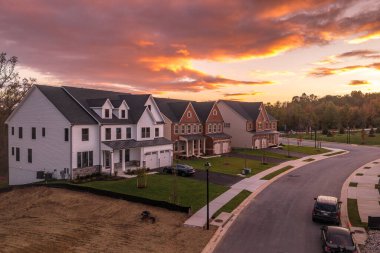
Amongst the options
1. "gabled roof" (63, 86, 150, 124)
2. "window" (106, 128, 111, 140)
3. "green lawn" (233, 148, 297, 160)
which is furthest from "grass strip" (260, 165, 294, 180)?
"window" (106, 128, 111, 140)

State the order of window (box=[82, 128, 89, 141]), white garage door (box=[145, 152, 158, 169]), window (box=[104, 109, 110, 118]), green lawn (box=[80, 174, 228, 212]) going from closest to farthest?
1. green lawn (box=[80, 174, 228, 212])
2. window (box=[82, 128, 89, 141])
3. window (box=[104, 109, 110, 118])
4. white garage door (box=[145, 152, 158, 169])

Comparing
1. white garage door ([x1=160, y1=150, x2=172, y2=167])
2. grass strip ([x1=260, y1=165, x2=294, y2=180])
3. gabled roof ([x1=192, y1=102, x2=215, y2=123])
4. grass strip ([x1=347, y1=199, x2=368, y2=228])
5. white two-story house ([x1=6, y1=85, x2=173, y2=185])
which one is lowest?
grass strip ([x1=347, y1=199, x2=368, y2=228])

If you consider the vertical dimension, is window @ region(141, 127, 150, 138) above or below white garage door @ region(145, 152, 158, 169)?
above

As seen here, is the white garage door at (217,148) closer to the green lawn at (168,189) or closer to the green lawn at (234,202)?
the green lawn at (168,189)

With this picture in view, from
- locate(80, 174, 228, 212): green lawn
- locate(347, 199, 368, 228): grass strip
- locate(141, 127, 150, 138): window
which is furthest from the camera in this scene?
locate(141, 127, 150, 138): window

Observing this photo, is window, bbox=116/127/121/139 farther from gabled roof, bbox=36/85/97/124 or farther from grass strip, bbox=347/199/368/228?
grass strip, bbox=347/199/368/228

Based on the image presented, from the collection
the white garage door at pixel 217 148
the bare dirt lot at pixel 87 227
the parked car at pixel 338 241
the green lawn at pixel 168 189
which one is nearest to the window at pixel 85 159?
the green lawn at pixel 168 189
